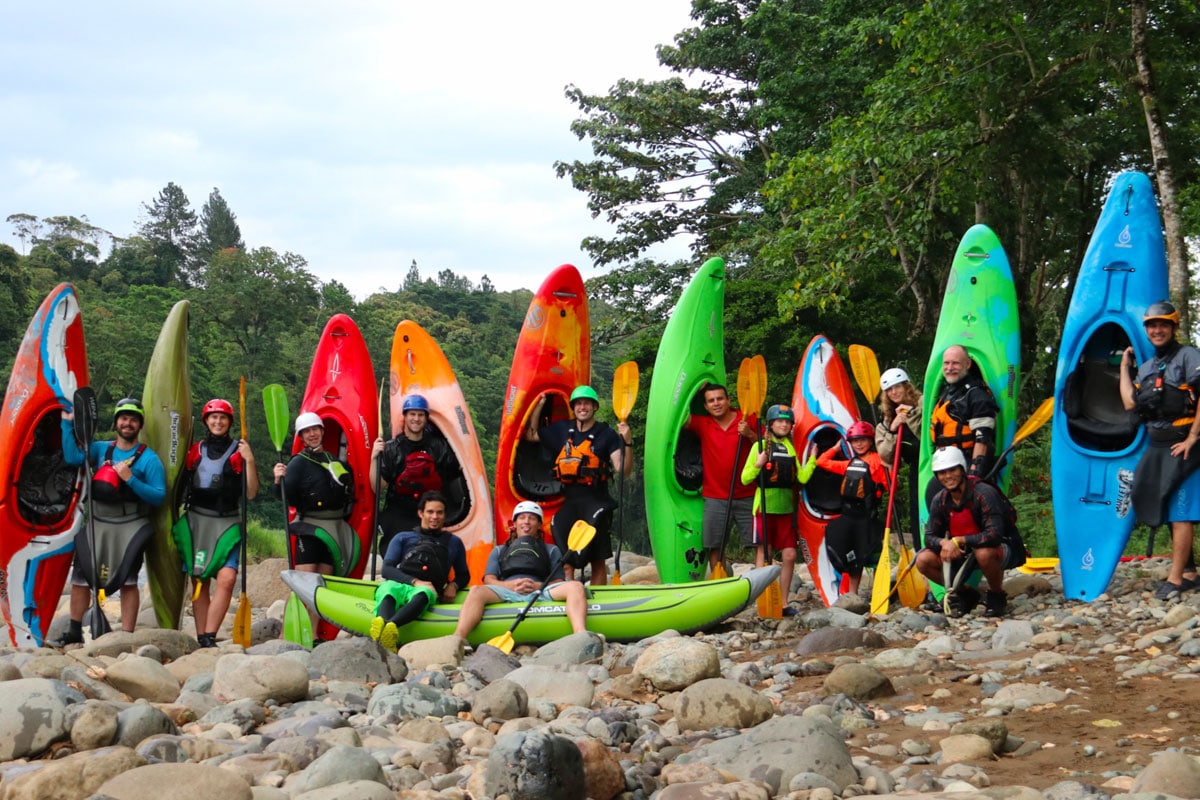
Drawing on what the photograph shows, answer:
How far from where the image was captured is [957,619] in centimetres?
625

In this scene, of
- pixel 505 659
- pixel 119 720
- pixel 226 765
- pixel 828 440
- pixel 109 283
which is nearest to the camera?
pixel 226 765

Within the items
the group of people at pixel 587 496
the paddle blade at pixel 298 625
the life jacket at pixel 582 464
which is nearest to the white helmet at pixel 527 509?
the group of people at pixel 587 496

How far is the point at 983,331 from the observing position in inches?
288

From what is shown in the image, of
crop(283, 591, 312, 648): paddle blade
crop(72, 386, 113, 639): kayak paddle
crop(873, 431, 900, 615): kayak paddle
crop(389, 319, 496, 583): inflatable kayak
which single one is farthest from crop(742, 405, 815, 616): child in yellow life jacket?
crop(72, 386, 113, 639): kayak paddle

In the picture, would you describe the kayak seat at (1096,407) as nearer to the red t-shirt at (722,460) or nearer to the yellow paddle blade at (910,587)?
the yellow paddle blade at (910,587)

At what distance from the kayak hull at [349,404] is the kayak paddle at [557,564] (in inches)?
59.9

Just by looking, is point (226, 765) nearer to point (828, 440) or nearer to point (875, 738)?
point (875, 738)

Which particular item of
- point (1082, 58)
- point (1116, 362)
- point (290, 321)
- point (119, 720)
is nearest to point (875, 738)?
point (119, 720)

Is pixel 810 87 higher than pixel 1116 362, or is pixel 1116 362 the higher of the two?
pixel 810 87

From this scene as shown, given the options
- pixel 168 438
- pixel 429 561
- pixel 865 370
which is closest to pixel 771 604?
pixel 865 370

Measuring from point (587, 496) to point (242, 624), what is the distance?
7.20 ft

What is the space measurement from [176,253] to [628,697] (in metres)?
52.9

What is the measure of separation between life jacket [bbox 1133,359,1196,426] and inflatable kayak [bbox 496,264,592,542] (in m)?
3.61

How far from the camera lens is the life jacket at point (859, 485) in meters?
7.08
